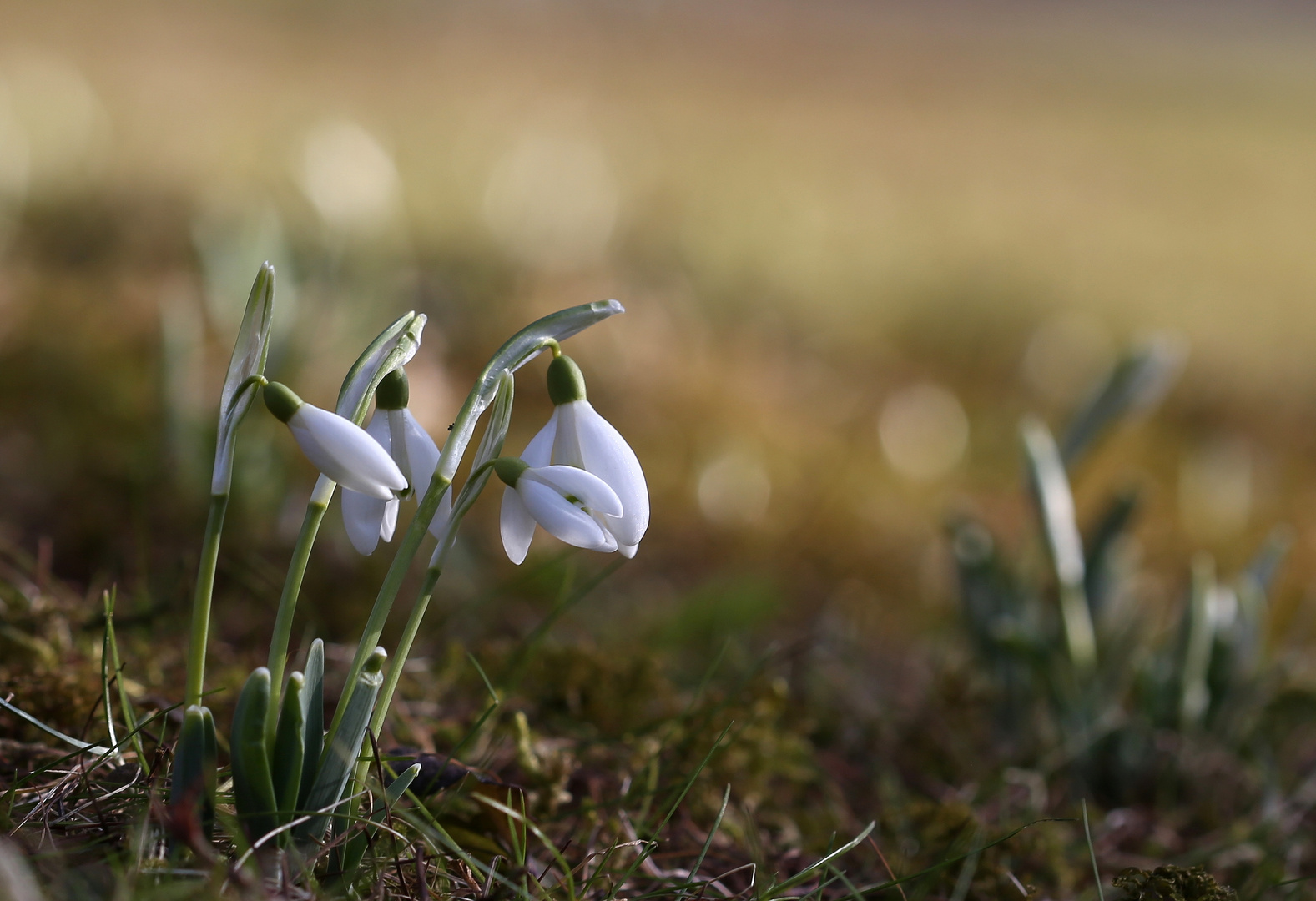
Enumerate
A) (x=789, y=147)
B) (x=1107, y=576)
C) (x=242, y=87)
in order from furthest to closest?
(x=789, y=147) < (x=242, y=87) < (x=1107, y=576)

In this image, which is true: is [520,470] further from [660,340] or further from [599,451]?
[660,340]

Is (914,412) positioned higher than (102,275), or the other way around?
(102,275)

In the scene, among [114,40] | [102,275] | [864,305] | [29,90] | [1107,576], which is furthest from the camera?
[114,40]

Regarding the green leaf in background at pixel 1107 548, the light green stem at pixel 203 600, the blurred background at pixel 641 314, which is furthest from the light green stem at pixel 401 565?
the green leaf in background at pixel 1107 548

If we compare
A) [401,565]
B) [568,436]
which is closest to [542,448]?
[568,436]

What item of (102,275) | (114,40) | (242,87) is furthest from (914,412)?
(114,40)

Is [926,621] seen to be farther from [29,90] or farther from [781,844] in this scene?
[29,90]
